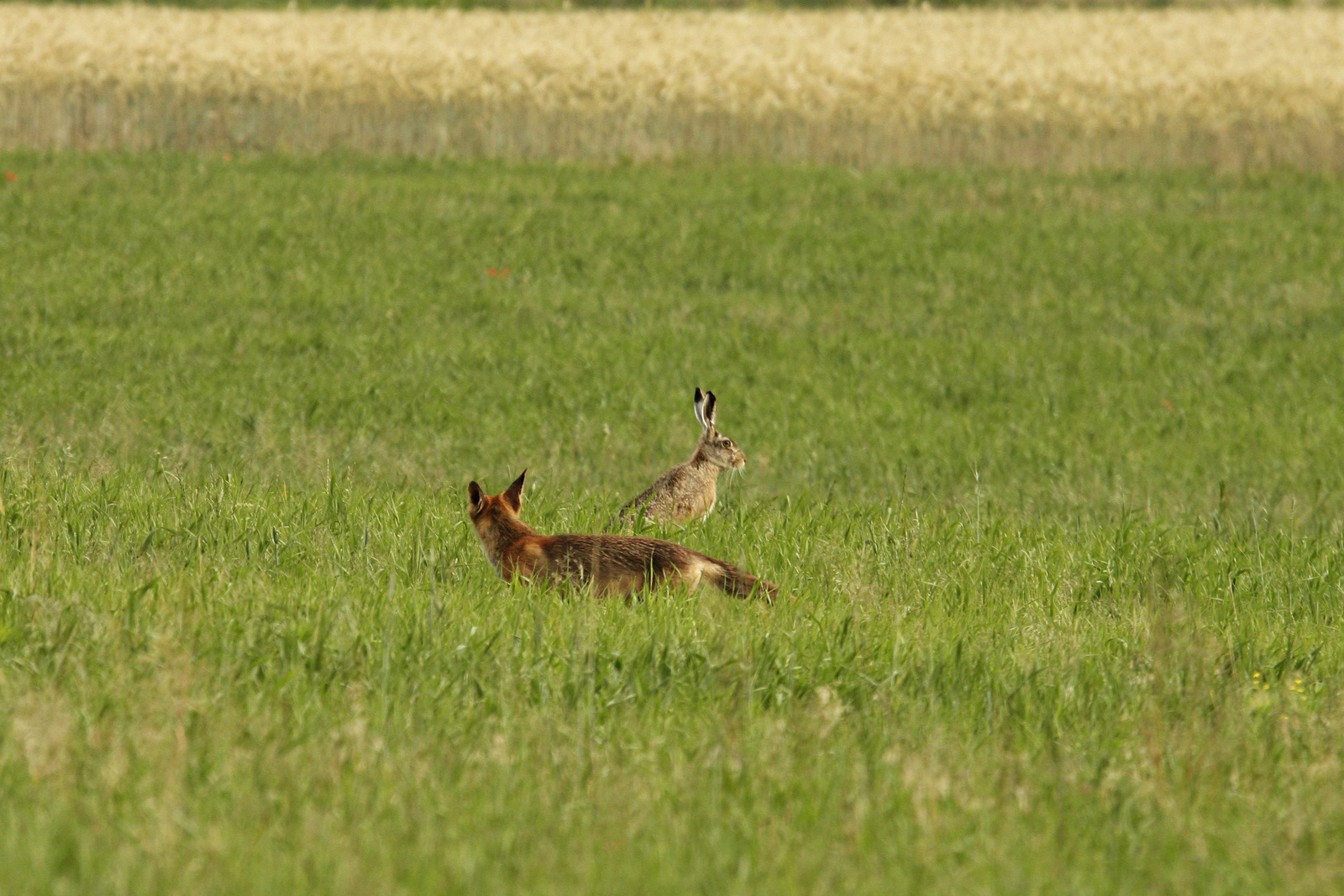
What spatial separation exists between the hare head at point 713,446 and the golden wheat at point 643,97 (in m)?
17.2

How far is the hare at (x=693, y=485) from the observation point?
7836 mm

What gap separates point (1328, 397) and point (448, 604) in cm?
1154

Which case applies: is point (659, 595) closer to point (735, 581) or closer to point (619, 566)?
point (619, 566)

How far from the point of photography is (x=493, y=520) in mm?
6438

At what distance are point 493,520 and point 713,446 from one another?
2451 mm

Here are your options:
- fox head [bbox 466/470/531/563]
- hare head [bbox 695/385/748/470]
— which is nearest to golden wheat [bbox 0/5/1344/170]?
hare head [bbox 695/385/748/470]

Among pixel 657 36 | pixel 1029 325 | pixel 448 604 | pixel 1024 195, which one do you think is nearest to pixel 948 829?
pixel 448 604

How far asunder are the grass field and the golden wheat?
7717 millimetres

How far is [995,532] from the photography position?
7.83 m

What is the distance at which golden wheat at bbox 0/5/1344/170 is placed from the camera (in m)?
25.5

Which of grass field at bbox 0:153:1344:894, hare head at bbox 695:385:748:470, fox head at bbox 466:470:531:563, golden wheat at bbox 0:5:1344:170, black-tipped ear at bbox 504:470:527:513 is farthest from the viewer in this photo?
golden wheat at bbox 0:5:1344:170

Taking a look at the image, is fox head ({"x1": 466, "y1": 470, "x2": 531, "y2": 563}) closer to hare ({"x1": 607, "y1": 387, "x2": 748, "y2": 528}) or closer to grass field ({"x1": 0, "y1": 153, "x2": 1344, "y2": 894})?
grass field ({"x1": 0, "y1": 153, "x2": 1344, "y2": 894})

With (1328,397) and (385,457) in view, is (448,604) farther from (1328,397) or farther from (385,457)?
(1328,397)

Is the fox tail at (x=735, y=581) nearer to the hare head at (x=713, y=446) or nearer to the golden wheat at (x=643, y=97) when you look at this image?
the hare head at (x=713, y=446)
